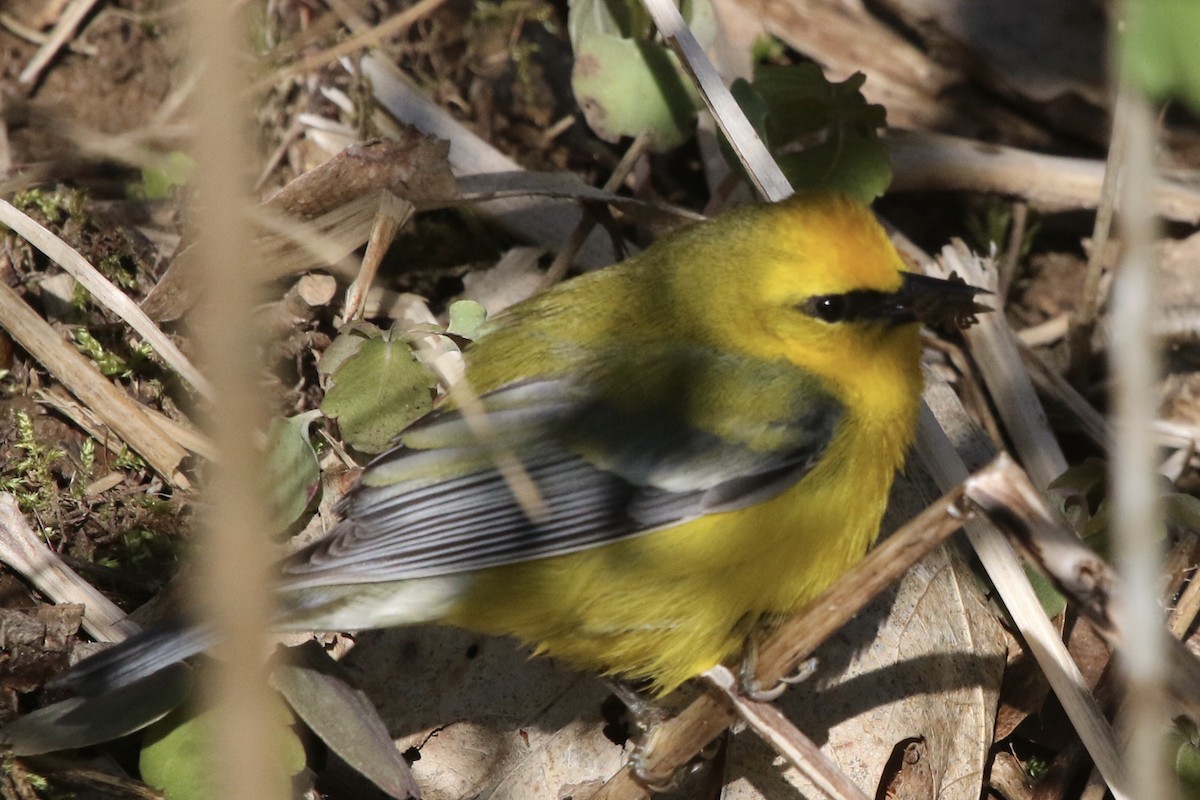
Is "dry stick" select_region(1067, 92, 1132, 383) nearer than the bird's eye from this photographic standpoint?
No

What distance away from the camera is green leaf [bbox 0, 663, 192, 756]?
326cm

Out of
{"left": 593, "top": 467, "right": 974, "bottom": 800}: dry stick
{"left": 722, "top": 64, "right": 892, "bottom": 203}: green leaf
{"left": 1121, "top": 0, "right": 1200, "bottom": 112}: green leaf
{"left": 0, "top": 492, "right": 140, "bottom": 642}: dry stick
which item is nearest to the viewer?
{"left": 1121, "top": 0, "right": 1200, "bottom": 112}: green leaf

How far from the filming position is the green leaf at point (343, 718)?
128 inches

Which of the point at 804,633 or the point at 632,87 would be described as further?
the point at 632,87

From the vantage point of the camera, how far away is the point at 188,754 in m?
3.41

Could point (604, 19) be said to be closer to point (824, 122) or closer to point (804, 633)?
point (824, 122)

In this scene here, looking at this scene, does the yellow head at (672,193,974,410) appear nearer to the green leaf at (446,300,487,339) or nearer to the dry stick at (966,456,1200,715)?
the green leaf at (446,300,487,339)

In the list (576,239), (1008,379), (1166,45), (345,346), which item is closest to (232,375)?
(1166,45)

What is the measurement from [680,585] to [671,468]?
0.34 metres

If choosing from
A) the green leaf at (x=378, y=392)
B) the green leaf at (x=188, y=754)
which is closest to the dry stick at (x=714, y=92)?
the green leaf at (x=378, y=392)

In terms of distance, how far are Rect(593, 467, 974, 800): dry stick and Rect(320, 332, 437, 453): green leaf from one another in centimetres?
127

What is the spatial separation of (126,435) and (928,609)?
2.69 meters

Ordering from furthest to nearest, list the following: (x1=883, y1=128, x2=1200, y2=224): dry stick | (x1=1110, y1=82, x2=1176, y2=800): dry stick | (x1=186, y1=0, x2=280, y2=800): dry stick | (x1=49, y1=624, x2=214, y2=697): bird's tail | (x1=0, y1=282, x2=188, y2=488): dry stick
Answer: (x1=883, y1=128, x2=1200, y2=224): dry stick → (x1=0, y1=282, x2=188, y2=488): dry stick → (x1=49, y1=624, x2=214, y2=697): bird's tail → (x1=1110, y1=82, x2=1176, y2=800): dry stick → (x1=186, y1=0, x2=280, y2=800): dry stick

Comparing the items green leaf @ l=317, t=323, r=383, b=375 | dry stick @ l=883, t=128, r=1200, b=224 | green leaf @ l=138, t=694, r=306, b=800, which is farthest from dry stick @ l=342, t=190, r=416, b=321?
dry stick @ l=883, t=128, r=1200, b=224
